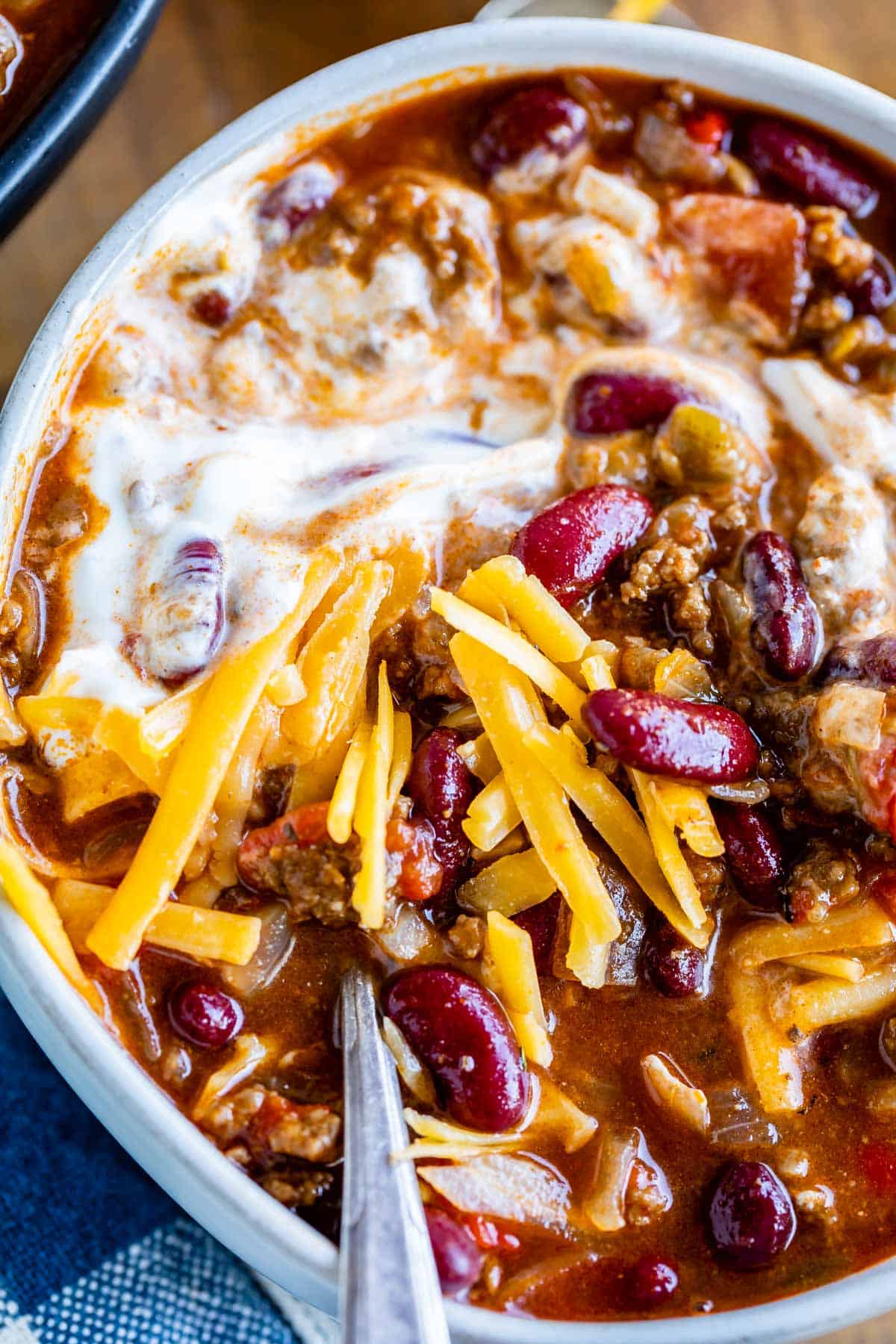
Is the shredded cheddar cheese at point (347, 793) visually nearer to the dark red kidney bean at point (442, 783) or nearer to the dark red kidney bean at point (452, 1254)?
the dark red kidney bean at point (442, 783)

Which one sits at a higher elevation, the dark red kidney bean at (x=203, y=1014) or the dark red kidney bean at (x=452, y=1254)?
the dark red kidney bean at (x=203, y=1014)

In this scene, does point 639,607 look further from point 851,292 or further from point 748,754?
point 851,292

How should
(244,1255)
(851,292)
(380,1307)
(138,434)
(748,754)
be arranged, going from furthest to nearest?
1. (851,292)
2. (138,434)
3. (748,754)
4. (244,1255)
5. (380,1307)

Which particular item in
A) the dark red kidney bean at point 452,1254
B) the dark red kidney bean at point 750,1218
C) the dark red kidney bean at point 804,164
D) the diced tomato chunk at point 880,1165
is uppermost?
the dark red kidney bean at point 804,164

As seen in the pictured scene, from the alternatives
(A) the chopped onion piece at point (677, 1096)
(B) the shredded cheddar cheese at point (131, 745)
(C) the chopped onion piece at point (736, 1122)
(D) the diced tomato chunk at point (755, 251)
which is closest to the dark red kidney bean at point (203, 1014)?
(B) the shredded cheddar cheese at point (131, 745)

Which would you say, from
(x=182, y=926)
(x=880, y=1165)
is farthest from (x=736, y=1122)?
(x=182, y=926)

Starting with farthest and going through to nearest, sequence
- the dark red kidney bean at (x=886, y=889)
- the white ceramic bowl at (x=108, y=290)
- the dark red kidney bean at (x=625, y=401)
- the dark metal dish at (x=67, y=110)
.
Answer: the dark red kidney bean at (x=625, y=401), the dark metal dish at (x=67, y=110), the dark red kidney bean at (x=886, y=889), the white ceramic bowl at (x=108, y=290)

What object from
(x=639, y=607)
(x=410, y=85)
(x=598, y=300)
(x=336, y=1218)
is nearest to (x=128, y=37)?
(x=410, y=85)

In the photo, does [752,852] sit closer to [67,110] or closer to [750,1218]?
[750,1218]
